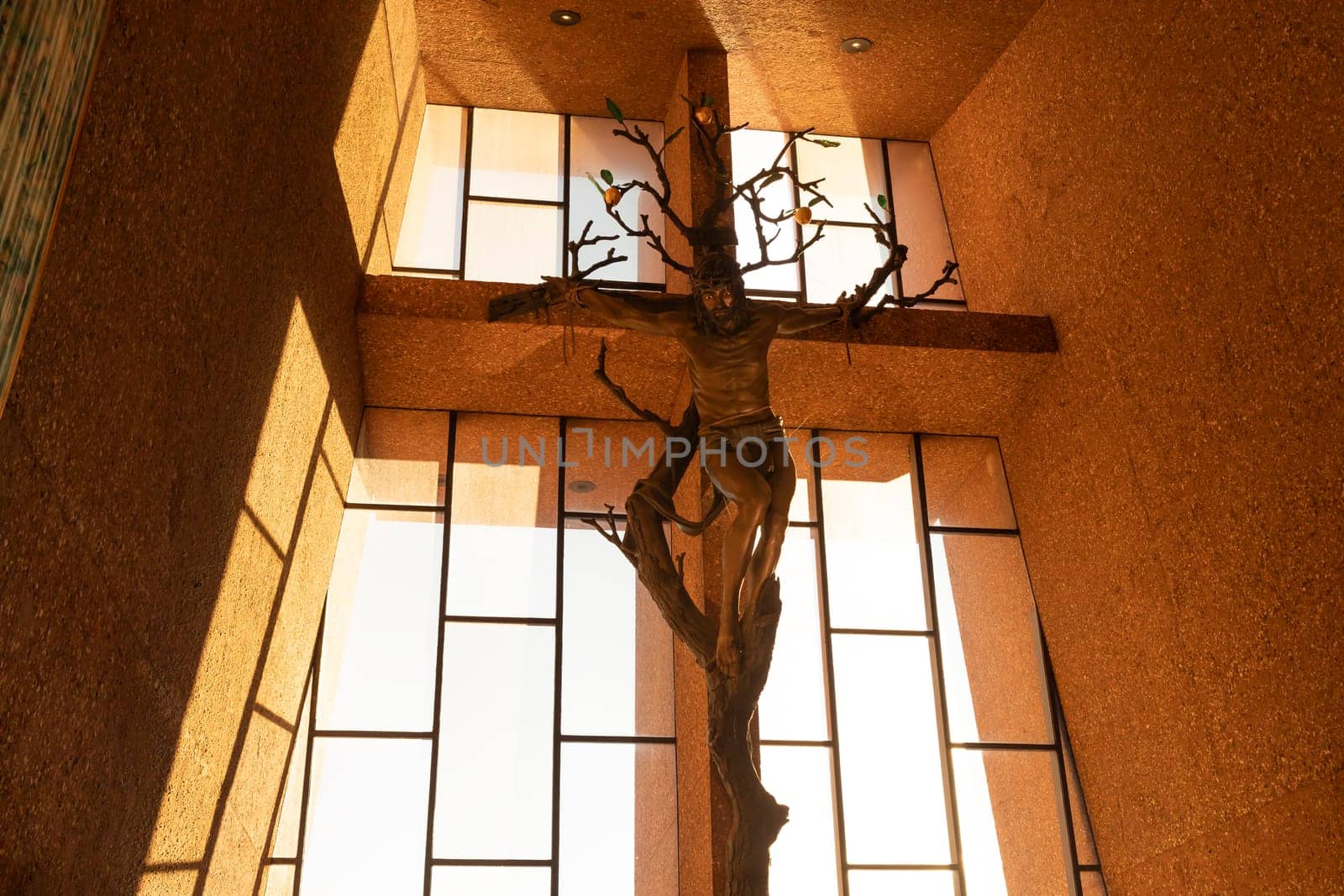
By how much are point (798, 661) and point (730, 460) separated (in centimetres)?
186

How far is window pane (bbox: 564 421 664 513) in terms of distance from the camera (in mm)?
5746

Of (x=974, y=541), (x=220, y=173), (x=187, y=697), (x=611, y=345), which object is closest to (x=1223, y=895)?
(x=974, y=541)

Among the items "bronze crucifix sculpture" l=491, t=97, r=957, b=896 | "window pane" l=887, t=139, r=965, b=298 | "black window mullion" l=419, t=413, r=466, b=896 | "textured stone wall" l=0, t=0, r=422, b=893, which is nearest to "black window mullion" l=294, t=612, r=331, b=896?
"textured stone wall" l=0, t=0, r=422, b=893

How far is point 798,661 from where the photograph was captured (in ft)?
17.8

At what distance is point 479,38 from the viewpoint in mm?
5918

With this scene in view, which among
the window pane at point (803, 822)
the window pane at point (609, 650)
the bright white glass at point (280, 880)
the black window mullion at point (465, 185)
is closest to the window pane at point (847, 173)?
the black window mullion at point (465, 185)

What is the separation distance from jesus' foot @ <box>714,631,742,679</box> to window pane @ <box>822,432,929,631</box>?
1718 mm

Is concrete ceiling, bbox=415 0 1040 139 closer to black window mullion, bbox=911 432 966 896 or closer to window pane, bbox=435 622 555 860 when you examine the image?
black window mullion, bbox=911 432 966 896

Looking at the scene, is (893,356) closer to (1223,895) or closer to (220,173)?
(1223,895)

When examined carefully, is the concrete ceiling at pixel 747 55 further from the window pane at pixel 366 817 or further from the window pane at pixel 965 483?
the window pane at pixel 366 817

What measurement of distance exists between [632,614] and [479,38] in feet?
9.47

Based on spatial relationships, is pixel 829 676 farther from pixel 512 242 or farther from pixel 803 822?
pixel 512 242

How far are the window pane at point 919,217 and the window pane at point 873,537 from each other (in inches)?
34.7

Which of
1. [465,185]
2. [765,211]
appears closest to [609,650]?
[765,211]
